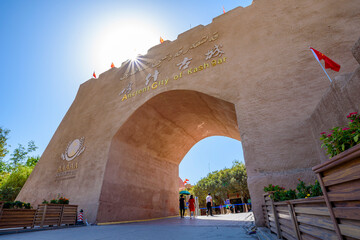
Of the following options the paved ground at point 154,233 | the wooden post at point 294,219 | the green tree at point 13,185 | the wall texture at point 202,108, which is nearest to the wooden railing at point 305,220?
the wooden post at point 294,219

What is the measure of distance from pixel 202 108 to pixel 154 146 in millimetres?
4463

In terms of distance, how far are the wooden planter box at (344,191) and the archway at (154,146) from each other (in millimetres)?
6208

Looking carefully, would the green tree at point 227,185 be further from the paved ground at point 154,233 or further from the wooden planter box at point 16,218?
the wooden planter box at point 16,218

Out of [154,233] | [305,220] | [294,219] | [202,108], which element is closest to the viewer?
[305,220]

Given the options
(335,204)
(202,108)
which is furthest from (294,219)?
(202,108)

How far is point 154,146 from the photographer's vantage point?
41.0ft

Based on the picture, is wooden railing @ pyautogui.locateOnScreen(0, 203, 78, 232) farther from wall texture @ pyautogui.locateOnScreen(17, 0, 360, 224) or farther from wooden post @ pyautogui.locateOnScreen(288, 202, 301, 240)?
wooden post @ pyautogui.locateOnScreen(288, 202, 301, 240)

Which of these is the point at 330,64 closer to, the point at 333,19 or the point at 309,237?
the point at 333,19

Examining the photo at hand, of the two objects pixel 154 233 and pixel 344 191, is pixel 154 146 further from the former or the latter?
pixel 344 191

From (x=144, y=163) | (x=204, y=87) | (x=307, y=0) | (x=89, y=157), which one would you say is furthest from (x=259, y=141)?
(x=89, y=157)

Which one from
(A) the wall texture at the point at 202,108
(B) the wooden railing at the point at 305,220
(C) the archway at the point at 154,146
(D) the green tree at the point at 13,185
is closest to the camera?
(B) the wooden railing at the point at 305,220

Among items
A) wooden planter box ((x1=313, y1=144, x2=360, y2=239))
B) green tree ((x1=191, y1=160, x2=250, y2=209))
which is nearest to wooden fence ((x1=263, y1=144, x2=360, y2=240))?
wooden planter box ((x1=313, y1=144, x2=360, y2=239))

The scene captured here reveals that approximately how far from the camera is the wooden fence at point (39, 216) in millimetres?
6543

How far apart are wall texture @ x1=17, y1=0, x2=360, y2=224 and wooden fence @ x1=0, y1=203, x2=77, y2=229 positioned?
814 millimetres
